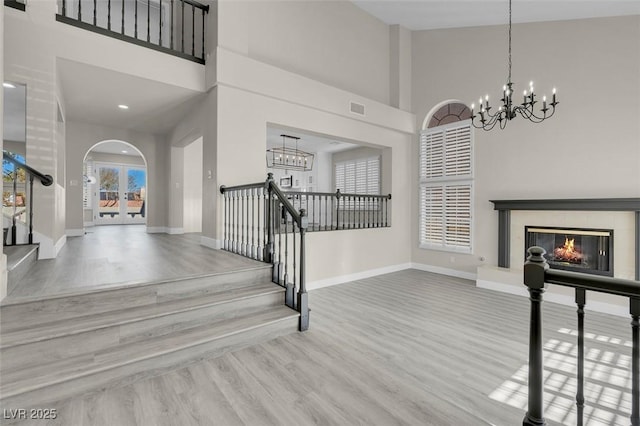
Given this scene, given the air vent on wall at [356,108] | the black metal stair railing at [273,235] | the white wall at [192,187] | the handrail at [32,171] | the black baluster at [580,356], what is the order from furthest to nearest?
the white wall at [192,187] < the air vent on wall at [356,108] < the handrail at [32,171] < the black metal stair railing at [273,235] < the black baluster at [580,356]

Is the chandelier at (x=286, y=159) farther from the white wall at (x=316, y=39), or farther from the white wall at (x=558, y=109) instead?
the white wall at (x=558, y=109)

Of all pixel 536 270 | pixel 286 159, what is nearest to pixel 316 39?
pixel 286 159

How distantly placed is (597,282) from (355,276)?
4.75m

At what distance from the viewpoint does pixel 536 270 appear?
4.87 feet

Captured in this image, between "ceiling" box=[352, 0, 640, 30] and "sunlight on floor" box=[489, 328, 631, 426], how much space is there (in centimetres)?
469

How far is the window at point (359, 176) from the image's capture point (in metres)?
9.84

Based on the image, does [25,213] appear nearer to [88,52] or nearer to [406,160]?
[88,52]

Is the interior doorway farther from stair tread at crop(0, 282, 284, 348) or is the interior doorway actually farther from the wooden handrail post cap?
the wooden handrail post cap

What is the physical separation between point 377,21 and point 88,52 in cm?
563

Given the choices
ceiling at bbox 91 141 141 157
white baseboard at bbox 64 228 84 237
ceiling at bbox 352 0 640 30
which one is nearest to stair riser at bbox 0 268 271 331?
white baseboard at bbox 64 228 84 237

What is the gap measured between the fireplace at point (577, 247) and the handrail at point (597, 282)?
4.36 meters

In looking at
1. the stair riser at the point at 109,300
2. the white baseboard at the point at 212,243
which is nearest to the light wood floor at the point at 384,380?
the stair riser at the point at 109,300

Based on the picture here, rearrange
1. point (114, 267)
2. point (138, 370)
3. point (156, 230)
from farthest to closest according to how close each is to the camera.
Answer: point (156, 230), point (114, 267), point (138, 370)

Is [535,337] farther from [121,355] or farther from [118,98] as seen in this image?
[118,98]
